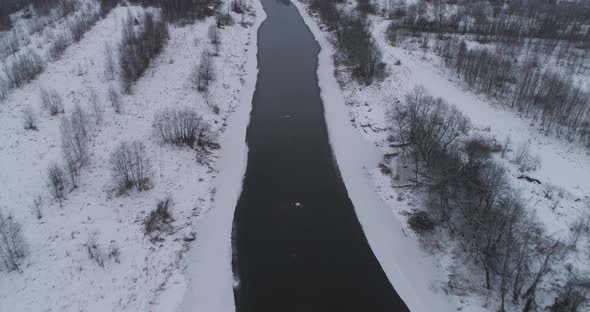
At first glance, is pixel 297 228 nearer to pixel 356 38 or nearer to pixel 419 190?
pixel 419 190

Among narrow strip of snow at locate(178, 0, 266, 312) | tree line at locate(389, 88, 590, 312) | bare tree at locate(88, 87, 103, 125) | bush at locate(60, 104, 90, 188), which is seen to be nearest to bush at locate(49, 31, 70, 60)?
bare tree at locate(88, 87, 103, 125)

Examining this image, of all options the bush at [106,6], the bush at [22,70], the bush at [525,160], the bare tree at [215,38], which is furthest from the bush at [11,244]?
the bush at [106,6]

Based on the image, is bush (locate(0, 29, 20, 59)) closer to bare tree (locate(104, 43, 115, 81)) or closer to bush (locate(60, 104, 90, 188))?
bare tree (locate(104, 43, 115, 81))

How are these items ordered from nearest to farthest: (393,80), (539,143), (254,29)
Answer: (539,143) < (393,80) < (254,29)

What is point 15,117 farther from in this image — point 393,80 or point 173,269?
point 393,80

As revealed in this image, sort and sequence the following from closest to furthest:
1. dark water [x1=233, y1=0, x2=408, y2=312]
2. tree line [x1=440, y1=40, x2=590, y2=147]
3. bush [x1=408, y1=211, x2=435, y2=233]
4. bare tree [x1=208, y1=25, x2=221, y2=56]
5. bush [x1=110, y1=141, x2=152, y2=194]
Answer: dark water [x1=233, y1=0, x2=408, y2=312], bush [x1=408, y1=211, x2=435, y2=233], bush [x1=110, y1=141, x2=152, y2=194], tree line [x1=440, y1=40, x2=590, y2=147], bare tree [x1=208, y1=25, x2=221, y2=56]


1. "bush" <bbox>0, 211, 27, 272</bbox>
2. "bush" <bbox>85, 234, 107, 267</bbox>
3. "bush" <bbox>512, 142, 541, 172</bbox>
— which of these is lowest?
"bush" <bbox>85, 234, 107, 267</bbox>

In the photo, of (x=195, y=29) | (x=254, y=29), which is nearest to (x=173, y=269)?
(x=195, y=29)
